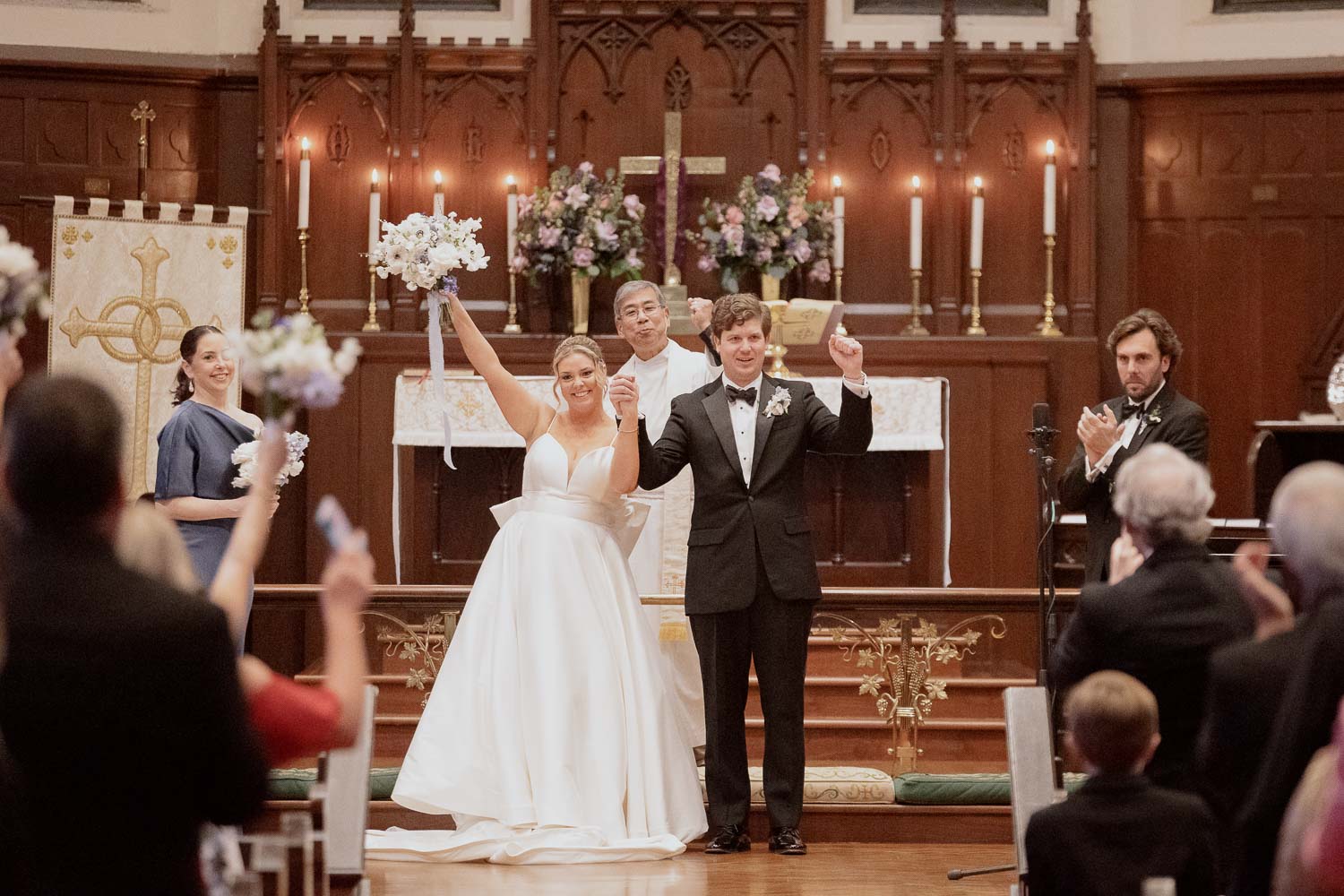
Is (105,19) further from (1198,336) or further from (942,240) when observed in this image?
(1198,336)

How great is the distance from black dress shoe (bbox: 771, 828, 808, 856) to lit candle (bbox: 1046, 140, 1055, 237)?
5.08 metres

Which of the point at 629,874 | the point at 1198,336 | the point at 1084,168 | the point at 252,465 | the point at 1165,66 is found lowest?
the point at 629,874

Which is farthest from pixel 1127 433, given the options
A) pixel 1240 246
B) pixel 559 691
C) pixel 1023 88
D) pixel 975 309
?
pixel 1240 246

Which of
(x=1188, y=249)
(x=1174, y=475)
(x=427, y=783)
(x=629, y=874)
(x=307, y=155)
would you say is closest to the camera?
(x=1174, y=475)

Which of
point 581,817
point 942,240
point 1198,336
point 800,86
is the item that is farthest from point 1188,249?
point 581,817

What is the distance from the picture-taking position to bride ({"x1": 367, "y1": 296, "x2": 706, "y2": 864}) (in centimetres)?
580

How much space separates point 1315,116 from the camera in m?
10.3

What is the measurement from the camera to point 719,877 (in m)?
5.47

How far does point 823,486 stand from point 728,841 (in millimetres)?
4040

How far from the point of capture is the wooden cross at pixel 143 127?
32.6 feet

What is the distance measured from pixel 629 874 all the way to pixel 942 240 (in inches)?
224

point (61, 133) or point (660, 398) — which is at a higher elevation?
point (61, 133)

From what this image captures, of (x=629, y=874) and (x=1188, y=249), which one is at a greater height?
(x=1188, y=249)

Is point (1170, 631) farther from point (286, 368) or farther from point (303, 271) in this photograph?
point (303, 271)
